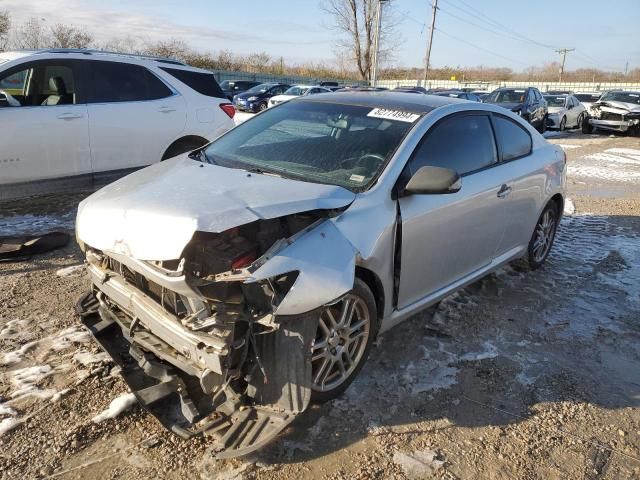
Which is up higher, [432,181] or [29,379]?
[432,181]

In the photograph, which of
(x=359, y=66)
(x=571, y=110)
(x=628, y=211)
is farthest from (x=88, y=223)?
(x=359, y=66)

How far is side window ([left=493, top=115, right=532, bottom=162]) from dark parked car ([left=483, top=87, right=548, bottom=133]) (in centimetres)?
1320

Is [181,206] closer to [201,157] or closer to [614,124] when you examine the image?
[201,157]

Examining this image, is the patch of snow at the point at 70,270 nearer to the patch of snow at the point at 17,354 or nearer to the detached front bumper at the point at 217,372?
the patch of snow at the point at 17,354

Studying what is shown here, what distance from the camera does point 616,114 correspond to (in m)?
18.8

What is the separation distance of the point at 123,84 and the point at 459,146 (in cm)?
457

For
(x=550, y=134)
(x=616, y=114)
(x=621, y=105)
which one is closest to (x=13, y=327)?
(x=550, y=134)

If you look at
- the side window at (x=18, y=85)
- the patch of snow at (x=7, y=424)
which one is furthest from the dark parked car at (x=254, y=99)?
the patch of snow at (x=7, y=424)

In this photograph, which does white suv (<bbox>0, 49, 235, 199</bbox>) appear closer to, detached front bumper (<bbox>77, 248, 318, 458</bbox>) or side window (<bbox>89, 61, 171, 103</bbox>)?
side window (<bbox>89, 61, 171, 103</bbox>)

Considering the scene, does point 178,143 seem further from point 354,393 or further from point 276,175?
point 354,393

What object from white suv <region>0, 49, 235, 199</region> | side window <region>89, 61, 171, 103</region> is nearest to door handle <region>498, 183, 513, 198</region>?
white suv <region>0, 49, 235, 199</region>

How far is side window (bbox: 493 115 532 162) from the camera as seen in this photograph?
4.23 m

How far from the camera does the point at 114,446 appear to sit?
2.50m

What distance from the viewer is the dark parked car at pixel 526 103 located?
16.9 meters
